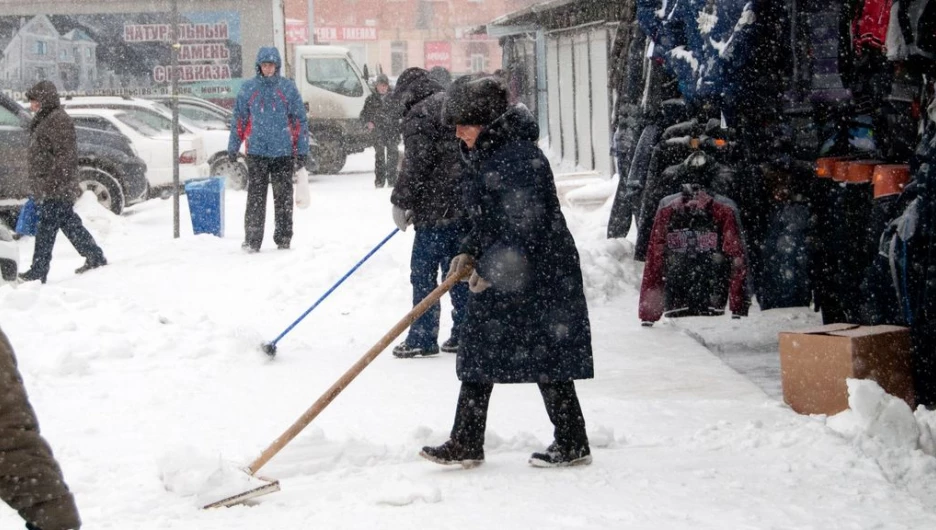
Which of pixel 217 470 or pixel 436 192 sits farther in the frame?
pixel 436 192

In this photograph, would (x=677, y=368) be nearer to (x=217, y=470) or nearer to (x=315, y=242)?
(x=217, y=470)

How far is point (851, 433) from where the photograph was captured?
5.77m

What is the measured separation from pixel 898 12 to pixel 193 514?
3.49 meters

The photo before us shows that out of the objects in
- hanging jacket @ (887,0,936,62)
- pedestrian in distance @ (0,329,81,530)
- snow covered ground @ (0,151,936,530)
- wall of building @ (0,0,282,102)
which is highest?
wall of building @ (0,0,282,102)

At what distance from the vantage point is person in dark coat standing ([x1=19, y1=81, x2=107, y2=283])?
11.9 metres

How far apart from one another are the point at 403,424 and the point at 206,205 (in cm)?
841

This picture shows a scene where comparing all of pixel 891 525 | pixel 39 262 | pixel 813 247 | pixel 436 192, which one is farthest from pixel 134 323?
pixel 891 525

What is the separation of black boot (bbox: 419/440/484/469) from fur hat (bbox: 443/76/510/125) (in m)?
1.33

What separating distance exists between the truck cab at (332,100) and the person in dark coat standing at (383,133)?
11.6 feet

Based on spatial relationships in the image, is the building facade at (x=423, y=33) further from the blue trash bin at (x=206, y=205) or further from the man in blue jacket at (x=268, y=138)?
the man in blue jacket at (x=268, y=138)

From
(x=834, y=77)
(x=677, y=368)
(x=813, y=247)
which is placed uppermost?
(x=834, y=77)

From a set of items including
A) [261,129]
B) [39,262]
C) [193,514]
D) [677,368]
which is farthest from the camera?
[261,129]

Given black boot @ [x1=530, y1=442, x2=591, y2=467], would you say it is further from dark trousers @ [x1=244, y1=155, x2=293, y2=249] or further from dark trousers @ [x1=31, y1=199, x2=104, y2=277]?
dark trousers @ [x1=244, y1=155, x2=293, y2=249]

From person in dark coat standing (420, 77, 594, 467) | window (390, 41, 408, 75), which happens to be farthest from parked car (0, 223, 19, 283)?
window (390, 41, 408, 75)
